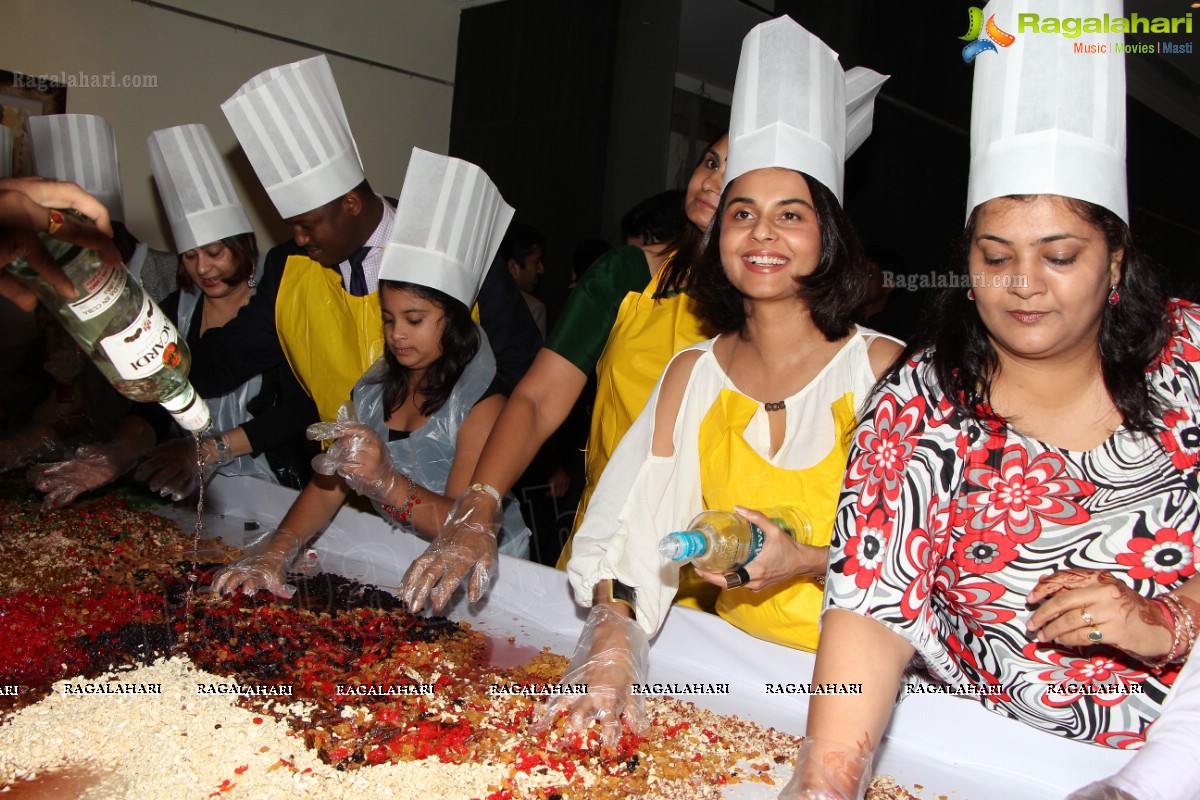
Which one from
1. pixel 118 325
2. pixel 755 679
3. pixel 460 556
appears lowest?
pixel 755 679

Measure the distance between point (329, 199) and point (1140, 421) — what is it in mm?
1853

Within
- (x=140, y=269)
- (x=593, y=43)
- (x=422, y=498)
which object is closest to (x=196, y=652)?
(x=422, y=498)

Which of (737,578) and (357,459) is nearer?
(737,578)

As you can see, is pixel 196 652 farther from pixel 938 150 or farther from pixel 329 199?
pixel 938 150

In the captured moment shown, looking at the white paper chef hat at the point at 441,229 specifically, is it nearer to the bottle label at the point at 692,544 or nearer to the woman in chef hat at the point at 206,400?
the woman in chef hat at the point at 206,400

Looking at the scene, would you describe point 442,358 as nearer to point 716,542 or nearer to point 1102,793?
point 716,542

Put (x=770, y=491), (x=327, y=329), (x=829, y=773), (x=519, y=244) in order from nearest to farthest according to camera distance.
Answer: (x=829, y=773)
(x=770, y=491)
(x=327, y=329)
(x=519, y=244)

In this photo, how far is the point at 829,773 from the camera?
92 cm

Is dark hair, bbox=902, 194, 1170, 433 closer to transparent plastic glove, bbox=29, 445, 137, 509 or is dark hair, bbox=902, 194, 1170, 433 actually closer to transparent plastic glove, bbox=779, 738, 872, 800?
transparent plastic glove, bbox=779, 738, 872, 800

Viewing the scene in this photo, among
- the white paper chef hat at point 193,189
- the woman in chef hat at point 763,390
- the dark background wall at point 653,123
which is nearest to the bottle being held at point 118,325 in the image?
the woman in chef hat at point 763,390

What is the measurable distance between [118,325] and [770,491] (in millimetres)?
885

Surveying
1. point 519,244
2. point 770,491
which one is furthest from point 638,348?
point 519,244

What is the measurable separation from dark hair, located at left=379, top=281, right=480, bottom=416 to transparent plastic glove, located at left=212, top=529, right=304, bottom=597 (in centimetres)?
40

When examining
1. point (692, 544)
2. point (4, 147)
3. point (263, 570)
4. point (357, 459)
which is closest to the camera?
point (692, 544)
